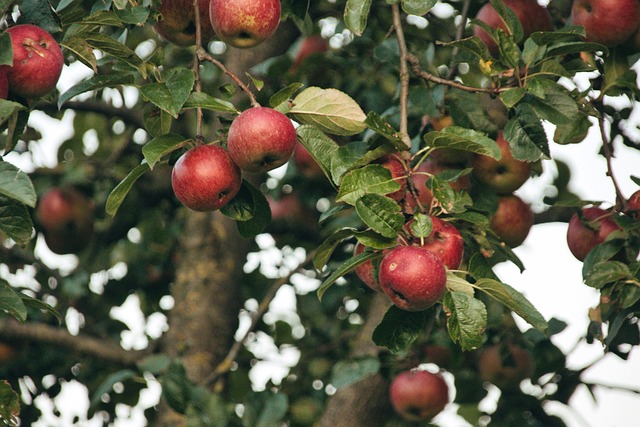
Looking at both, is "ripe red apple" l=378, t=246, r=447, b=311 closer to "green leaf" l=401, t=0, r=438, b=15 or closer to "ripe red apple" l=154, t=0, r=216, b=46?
"green leaf" l=401, t=0, r=438, b=15

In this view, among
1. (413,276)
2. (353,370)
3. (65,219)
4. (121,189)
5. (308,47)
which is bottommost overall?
(65,219)

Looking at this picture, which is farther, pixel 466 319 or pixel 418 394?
pixel 418 394

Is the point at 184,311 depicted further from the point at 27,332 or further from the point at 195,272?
the point at 27,332

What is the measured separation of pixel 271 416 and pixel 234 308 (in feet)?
1.76

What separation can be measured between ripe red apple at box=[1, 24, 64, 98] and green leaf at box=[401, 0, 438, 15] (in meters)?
0.59

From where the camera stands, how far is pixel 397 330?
139cm

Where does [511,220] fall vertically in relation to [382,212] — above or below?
below

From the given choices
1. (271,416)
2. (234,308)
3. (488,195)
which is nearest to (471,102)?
(488,195)

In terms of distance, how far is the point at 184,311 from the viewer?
2656 mm

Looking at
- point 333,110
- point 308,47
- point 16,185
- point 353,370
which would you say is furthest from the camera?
point 308,47


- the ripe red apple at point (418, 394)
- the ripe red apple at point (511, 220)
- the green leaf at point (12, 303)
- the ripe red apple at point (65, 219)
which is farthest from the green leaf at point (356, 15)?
the ripe red apple at point (65, 219)

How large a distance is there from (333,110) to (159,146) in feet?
0.96

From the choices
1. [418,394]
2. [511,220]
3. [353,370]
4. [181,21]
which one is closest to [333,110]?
[181,21]

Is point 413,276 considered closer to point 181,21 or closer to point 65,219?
point 181,21
